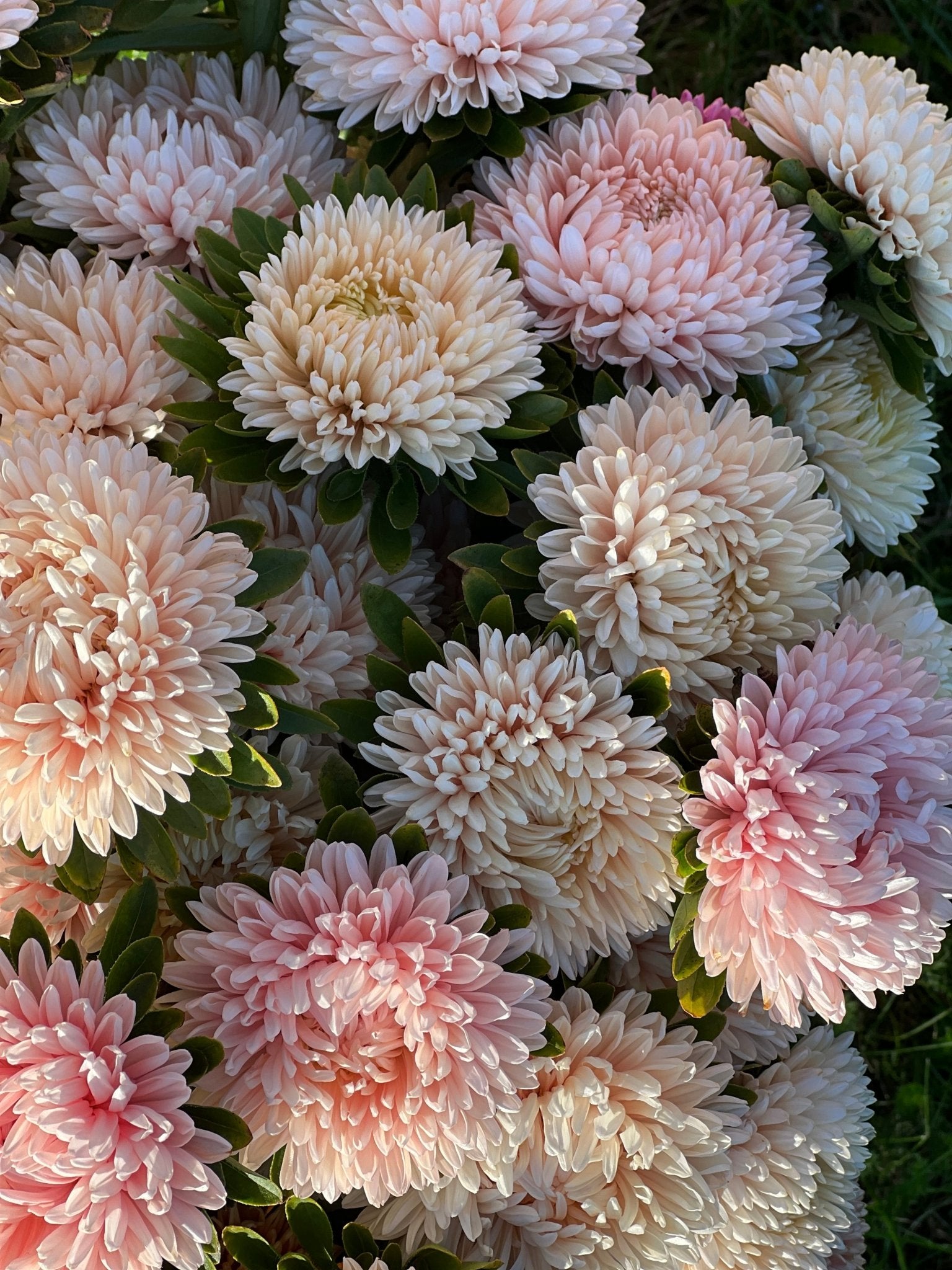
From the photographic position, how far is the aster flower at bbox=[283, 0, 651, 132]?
2.37 feet

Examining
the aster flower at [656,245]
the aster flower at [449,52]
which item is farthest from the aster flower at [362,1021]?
the aster flower at [449,52]

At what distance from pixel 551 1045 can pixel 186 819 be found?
Result: 0.24 m

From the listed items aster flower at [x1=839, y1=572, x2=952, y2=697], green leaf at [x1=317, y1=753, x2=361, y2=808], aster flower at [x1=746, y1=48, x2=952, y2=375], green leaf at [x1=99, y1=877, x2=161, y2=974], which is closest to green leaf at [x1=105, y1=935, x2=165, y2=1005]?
green leaf at [x1=99, y1=877, x2=161, y2=974]

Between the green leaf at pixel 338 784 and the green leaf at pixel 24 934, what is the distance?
6.6 inches

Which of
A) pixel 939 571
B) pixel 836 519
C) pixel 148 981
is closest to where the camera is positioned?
pixel 148 981

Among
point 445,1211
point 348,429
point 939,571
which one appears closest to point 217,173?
point 348,429

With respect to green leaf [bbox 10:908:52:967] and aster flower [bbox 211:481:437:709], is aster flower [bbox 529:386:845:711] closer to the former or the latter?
aster flower [bbox 211:481:437:709]

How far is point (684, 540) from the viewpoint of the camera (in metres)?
0.66

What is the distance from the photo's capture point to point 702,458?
2.18 ft

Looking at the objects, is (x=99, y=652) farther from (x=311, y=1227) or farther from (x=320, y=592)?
(x=311, y=1227)

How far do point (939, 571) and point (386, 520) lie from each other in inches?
37.7

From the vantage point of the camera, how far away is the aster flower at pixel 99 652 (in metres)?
0.56

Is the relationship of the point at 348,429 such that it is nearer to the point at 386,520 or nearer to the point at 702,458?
the point at 386,520

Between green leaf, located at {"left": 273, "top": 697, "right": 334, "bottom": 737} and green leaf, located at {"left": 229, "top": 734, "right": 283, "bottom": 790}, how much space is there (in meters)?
0.03
